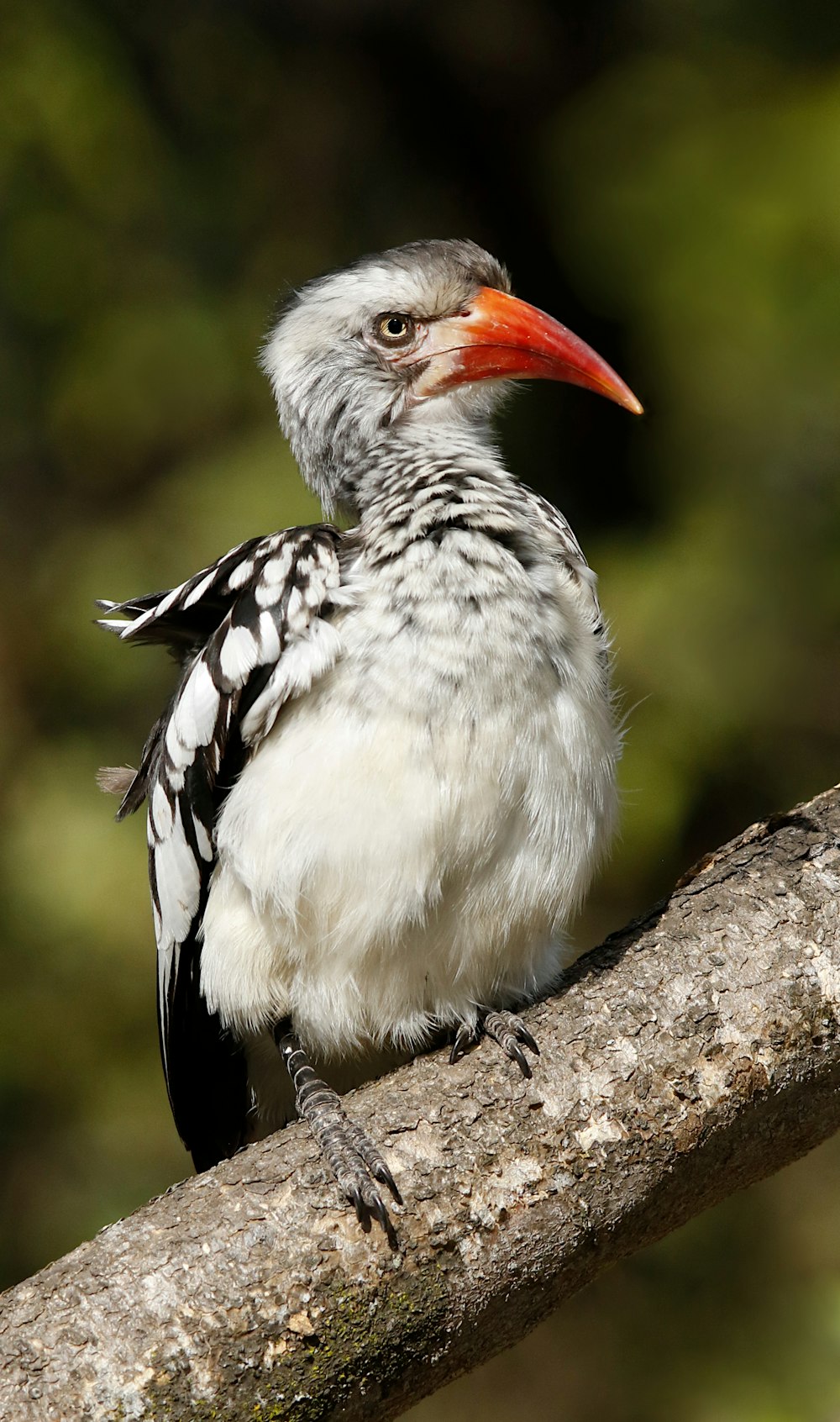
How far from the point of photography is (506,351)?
2904mm

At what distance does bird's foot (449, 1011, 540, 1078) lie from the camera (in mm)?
2219

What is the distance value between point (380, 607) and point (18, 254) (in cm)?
317

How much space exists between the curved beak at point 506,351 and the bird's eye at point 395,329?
0.05m

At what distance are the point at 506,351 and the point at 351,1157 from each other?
183 cm

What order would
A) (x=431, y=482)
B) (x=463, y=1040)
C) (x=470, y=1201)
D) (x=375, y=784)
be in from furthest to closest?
(x=431, y=482)
(x=463, y=1040)
(x=375, y=784)
(x=470, y=1201)

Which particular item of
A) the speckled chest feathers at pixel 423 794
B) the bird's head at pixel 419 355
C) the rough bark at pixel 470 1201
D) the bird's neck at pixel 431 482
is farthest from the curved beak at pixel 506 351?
the rough bark at pixel 470 1201

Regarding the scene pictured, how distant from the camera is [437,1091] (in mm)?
2178

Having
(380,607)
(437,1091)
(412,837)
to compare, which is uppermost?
(380,607)

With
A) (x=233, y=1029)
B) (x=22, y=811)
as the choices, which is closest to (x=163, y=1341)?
(x=233, y=1029)

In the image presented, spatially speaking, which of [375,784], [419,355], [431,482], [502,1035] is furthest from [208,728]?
[419,355]

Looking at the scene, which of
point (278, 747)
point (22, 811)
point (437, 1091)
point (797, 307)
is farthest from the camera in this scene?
point (22, 811)

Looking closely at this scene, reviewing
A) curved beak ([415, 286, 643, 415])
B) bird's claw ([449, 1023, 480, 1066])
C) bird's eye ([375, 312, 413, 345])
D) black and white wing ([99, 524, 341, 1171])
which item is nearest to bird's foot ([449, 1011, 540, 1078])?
bird's claw ([449, 1023, 480, 1066])

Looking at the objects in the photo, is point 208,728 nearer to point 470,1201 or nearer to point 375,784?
point 375,784

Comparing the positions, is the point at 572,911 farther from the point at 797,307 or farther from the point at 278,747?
the point at 797,307
